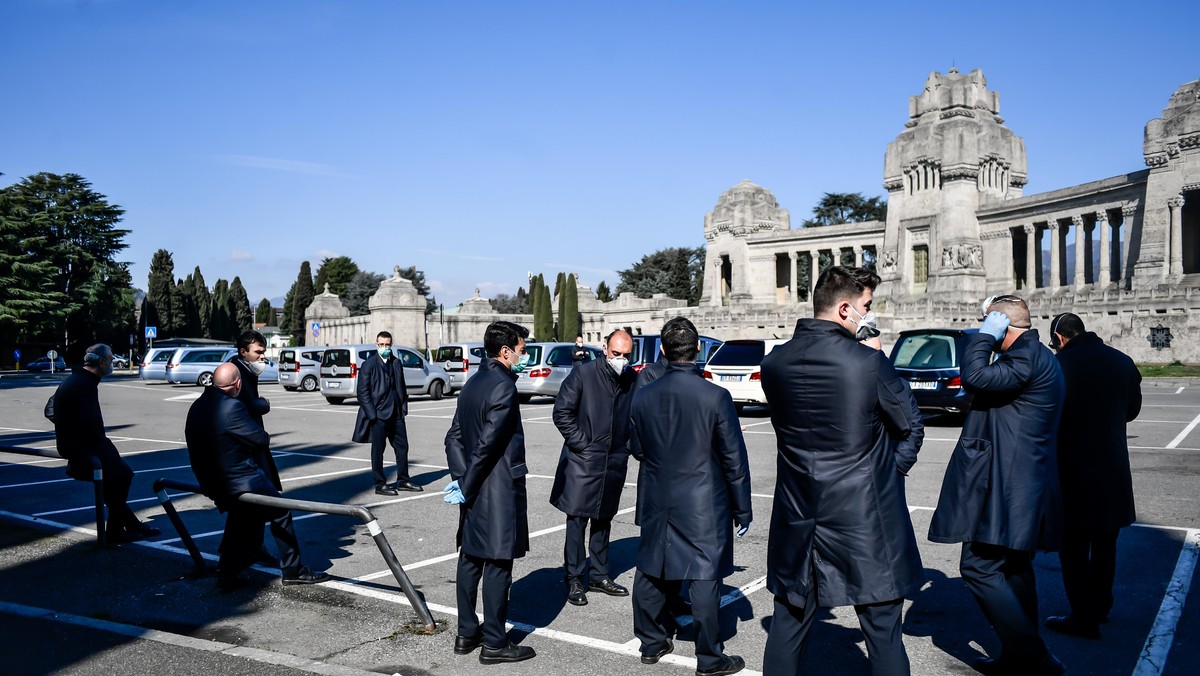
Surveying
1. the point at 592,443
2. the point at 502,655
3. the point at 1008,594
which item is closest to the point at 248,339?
the point at 592,443

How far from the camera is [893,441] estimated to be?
14.2 ft

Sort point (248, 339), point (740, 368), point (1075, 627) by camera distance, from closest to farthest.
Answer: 1. point (1075, 627)
2. point (248, 339)
3. point (740, 368)

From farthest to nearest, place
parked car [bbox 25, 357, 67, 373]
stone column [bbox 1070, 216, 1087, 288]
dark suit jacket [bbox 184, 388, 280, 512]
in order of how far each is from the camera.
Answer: parked car [bbox 25, 357, 67, 373]
stone column [bbox 1070, 216, 1087, 288]
dark suit jacket [bbox 184, 388, 280, 512]

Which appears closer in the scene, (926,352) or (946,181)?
(926,352)

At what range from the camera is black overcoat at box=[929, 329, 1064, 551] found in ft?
16.0

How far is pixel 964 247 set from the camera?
155ft

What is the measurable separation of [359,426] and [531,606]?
562 centimetres

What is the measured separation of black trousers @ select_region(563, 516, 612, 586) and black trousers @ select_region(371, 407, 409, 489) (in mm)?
4850

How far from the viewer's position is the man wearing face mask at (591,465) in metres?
6.41

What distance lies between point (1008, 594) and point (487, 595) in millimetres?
2856

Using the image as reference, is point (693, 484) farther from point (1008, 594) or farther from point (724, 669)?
point (1008, 594)

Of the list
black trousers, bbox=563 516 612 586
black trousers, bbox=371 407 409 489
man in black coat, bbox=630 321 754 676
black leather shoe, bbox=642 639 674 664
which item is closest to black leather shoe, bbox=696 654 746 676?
man in black coat, bbox=630 321 754 676

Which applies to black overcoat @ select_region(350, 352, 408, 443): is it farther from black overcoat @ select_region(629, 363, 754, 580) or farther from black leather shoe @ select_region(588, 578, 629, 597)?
black overcoat @ select_region(629, 363, 754, 580)

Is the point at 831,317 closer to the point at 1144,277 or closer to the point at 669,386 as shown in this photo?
the point at 669,386
